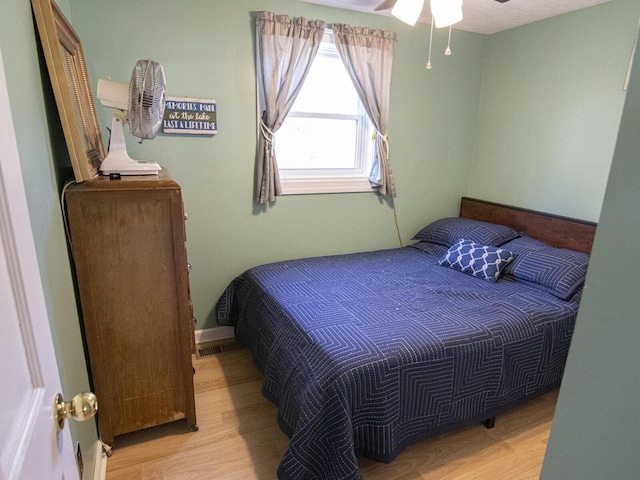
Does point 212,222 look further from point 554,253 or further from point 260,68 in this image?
point 554,253

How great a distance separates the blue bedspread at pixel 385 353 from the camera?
1.52 m

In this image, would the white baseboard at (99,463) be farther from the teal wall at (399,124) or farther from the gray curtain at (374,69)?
the gray curtain at (374,69)

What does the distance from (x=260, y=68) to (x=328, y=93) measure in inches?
23.5

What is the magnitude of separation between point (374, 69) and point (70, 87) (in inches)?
78.8

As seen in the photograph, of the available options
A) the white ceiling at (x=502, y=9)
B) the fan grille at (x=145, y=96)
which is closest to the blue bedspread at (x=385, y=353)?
the fan grille at (x=145, y=96)

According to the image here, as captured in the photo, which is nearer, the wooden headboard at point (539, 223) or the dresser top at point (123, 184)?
the dresser top at point (123, 184)

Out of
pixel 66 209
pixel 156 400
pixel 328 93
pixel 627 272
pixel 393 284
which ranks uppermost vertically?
pixel 328 93

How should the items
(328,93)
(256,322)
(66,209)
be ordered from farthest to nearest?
(328,93) < (256,322) < (66,209)

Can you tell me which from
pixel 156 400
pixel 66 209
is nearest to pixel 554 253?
pixel 156 400

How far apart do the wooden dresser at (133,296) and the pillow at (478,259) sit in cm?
185

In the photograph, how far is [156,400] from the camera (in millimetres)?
1867

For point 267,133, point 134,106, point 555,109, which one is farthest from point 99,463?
point 555,109

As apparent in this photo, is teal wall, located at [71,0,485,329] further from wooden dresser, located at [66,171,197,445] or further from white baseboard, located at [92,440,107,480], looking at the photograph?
white baseboard, located at [92,440,107,480]

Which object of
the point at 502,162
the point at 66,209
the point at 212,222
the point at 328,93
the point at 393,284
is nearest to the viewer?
the point at 66,209
